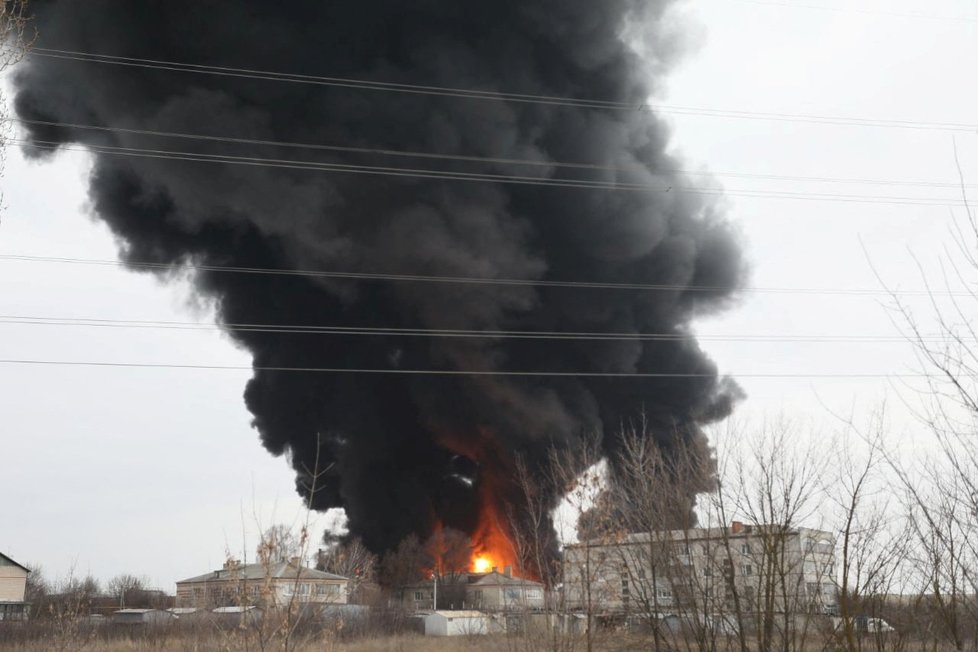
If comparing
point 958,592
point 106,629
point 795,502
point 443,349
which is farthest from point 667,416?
point 958,592

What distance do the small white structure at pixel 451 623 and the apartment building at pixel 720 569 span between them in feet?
71.3

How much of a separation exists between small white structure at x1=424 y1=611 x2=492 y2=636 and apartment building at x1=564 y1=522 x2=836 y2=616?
71.3 ft

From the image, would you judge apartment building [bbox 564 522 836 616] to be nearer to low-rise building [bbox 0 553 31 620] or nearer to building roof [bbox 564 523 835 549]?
building roof [bbox 564 523 835 549]

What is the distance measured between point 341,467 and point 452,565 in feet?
28.7

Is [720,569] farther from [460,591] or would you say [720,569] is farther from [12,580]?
[12,580]

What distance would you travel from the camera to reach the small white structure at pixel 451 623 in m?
35.6

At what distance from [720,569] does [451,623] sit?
2782cm

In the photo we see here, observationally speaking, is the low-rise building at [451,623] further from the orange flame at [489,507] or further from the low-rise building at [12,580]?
the low-rise building at [12,580]

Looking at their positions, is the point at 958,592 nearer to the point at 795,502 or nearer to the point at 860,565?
the point at 860,565

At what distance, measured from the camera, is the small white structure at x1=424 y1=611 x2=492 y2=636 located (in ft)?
117

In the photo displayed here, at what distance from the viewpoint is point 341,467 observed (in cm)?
4538

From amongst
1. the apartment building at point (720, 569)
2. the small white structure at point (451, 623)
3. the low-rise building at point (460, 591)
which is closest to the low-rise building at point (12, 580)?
the low-rise building at point (460, 591)

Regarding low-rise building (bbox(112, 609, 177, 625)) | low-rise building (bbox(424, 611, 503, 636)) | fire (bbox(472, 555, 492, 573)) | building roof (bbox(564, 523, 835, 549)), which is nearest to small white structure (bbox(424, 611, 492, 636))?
low-rise building (bbox(424, 611, 503, 636))

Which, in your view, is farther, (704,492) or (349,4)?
(349,4)
